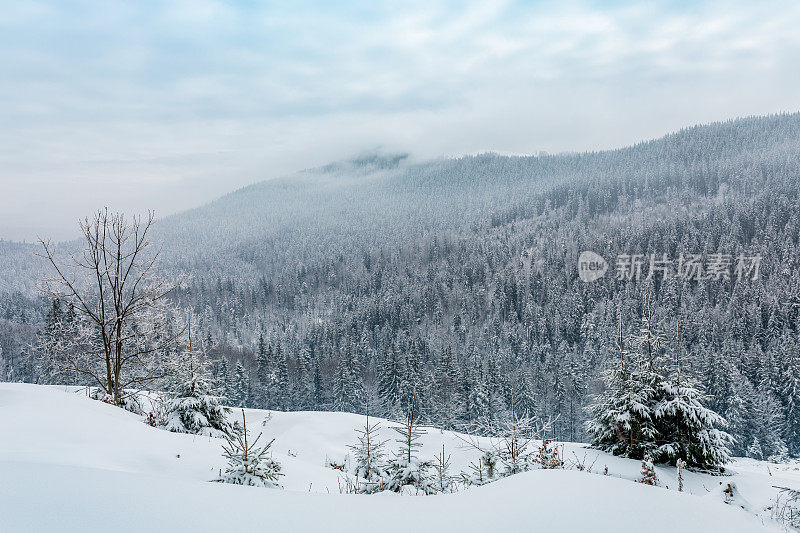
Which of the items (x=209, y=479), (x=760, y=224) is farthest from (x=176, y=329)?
(x=760, y=224)

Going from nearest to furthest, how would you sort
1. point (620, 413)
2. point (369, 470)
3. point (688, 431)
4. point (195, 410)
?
point (369, 470)
point (195, 410)
point (688, 431)
point (620, 413)

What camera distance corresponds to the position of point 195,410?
8961 mm

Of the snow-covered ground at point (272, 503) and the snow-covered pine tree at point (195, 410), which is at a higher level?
the snow-covered ground at point (272, 503)

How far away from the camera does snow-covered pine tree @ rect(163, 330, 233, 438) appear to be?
8.64 metres

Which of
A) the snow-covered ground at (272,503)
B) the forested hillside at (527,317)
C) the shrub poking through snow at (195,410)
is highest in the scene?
the snow-covered ground at (272,503)

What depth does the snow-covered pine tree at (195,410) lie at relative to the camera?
8641mm

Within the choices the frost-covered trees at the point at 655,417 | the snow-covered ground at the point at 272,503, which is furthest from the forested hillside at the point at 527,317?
the snow-covered ground at the point at 272,503

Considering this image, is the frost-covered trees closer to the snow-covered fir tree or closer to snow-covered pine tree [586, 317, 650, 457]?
snow-covered pine tree [586, 317, 650, 457]

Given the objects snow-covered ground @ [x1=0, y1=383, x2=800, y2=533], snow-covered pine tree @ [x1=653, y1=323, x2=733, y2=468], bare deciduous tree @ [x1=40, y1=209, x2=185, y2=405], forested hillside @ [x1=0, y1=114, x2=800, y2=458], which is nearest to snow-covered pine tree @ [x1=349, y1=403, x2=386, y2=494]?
snow-covered ground @ [x1=0, y1=383, x2=800, y2=533]

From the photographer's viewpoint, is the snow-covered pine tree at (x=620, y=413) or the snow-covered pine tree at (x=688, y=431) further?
the snow-covered pine tree at (x=620, y=413)

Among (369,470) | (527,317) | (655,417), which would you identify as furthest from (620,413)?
(527,317)

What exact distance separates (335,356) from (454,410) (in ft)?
160

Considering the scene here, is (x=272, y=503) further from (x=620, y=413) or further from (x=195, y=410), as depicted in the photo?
(x=620, y=413)

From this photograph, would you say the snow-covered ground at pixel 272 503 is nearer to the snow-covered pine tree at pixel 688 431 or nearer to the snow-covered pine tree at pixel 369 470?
the snow-covered pine tree at pixel 369 470
